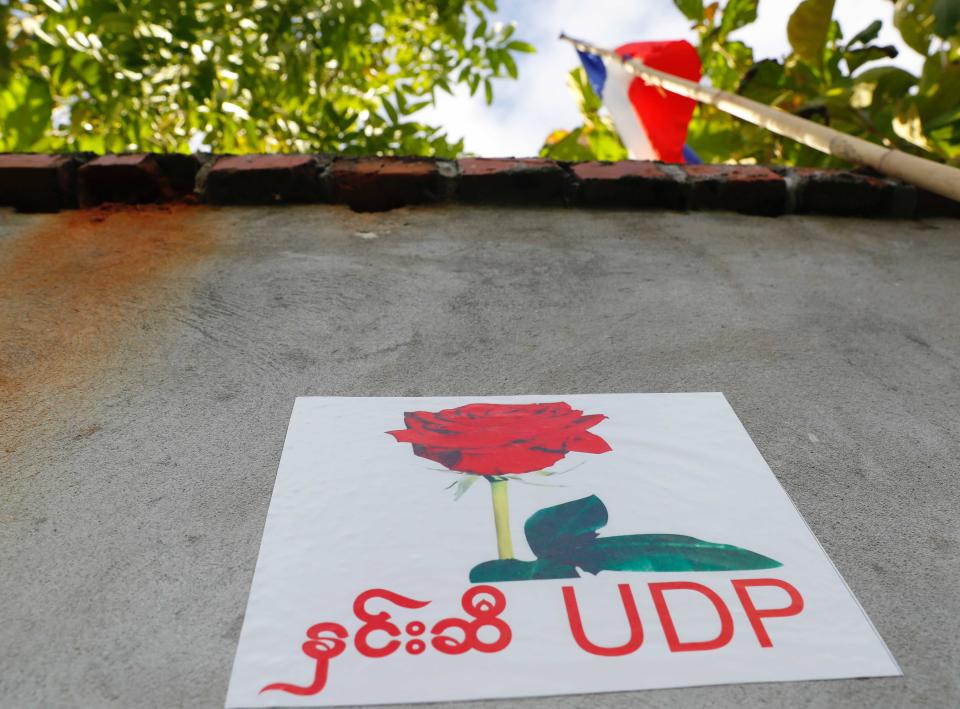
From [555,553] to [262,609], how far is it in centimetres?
34

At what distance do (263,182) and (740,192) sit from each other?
44.0 inches

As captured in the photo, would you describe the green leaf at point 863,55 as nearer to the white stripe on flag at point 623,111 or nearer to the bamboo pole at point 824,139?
the bamboo pole at point 824,139

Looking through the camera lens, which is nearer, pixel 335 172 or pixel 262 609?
pixel 262 609

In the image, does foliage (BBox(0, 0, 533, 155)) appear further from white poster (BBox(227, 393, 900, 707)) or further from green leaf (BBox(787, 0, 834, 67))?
white poster (BBox(227, 393, 900, 707))

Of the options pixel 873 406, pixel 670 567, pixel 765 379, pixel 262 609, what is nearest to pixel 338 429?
pixel 262 609

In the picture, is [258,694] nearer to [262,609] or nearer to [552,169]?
[262,609]

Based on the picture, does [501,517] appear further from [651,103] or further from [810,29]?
[651,103]

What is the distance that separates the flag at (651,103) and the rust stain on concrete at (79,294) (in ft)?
7.48

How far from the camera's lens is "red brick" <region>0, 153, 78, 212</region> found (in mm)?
1686

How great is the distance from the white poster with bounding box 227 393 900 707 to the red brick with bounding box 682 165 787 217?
0.86 m

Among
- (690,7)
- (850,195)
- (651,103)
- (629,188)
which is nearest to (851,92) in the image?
(850,195)

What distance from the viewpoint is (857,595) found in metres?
0.89

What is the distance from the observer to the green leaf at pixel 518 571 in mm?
885

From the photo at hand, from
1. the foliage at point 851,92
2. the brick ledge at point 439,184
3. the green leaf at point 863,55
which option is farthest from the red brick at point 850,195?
the green leaf at point 863,55
